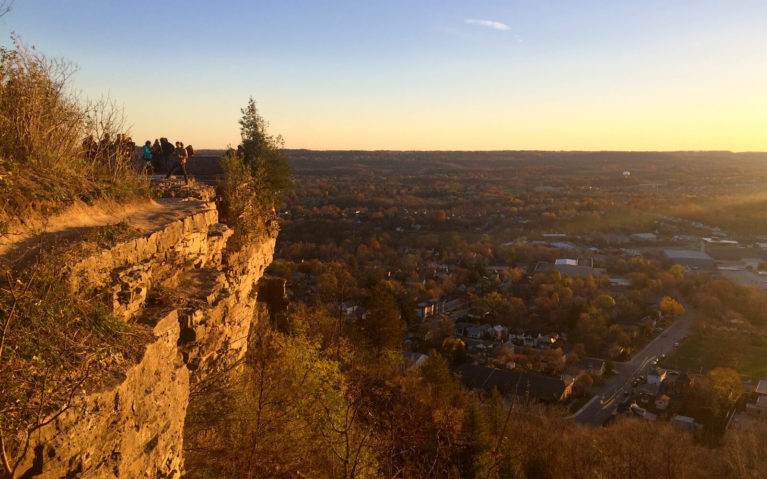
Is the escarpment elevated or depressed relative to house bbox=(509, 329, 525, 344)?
elevated

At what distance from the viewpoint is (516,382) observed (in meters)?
21.7

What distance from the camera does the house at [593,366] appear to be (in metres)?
25.3

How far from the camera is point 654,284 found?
42.1 metres

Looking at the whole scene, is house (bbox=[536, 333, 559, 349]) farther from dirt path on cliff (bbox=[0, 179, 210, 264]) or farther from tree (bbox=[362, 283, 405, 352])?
dirt path on cliff (bbox=[0, 179, 210, 264])

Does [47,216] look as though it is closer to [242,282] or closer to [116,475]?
[116,475]

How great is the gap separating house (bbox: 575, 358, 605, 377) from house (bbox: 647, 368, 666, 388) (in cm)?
224

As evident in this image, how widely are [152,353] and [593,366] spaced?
2589 centimetres

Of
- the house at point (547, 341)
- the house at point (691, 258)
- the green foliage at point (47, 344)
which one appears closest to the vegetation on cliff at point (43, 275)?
the green foliage at point (47, 344)

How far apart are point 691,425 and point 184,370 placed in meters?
21.3

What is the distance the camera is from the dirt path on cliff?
4934 mm

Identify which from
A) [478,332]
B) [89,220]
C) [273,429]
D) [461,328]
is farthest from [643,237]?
[89,220]

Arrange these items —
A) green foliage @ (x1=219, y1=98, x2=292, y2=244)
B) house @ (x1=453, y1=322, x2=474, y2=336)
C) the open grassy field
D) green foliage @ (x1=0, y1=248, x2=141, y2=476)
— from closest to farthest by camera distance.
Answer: green foliage @ (x1=0, y1=248, x2=141, y2=476)
green foliage @ (x1=219, y1=98, x2=292, y2=244)
the open grassy field
house @ (x1=453, y1=322, x2=474, y2=336)

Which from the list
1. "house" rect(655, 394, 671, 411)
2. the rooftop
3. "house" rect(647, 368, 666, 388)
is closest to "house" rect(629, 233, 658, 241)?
the rooftop

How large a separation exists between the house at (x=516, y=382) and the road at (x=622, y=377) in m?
1.22
